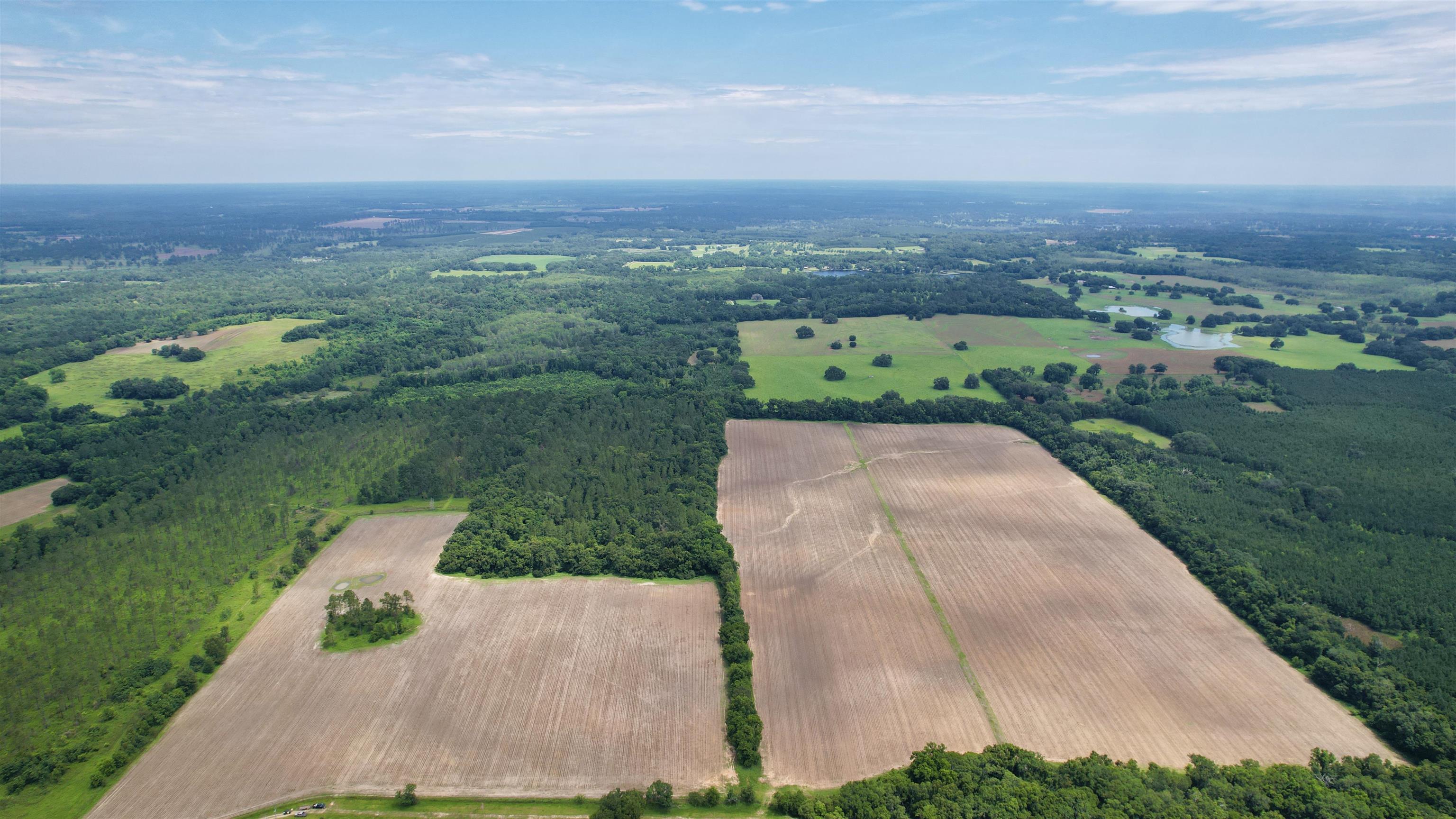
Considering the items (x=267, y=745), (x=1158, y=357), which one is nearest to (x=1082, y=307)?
(x=1158, y=357)

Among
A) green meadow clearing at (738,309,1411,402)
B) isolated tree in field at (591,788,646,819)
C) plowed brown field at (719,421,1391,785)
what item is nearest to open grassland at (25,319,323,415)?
green meadow clearing at (738,309,1411,402)

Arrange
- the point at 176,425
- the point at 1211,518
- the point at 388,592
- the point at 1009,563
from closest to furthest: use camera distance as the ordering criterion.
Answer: the point at 388,592
the point at 1009,563
the point at 1211,518
the point at 176,425

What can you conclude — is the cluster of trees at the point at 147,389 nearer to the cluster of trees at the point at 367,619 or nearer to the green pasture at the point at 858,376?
the cluster of trees at the point at 367,619

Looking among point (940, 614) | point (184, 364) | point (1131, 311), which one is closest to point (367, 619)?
point (940, 614)

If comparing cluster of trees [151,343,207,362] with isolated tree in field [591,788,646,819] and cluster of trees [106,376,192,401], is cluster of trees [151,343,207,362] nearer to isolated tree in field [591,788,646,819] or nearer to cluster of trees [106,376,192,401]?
cluster of trees [106,376,192,401]

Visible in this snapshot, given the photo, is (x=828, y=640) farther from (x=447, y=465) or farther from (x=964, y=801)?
(x=447, y=465)
